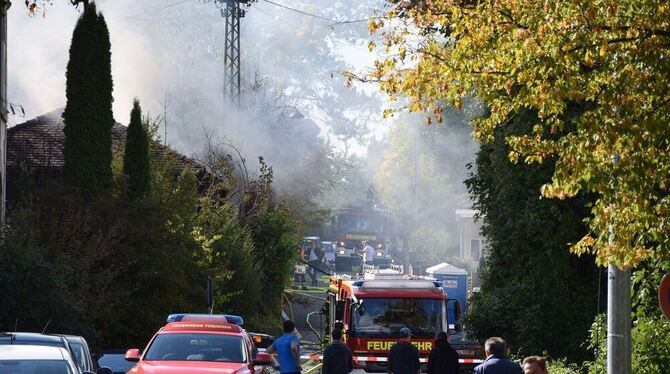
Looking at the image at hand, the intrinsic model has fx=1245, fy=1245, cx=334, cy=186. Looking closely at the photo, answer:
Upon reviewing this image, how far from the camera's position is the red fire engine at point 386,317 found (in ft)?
90.6

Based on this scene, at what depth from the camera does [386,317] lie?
28188 mm

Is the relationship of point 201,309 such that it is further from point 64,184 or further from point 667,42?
point 667,42

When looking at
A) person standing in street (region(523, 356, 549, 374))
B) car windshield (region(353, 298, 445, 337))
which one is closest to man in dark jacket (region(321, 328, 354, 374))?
person standing in street (region(523, 356, 549, 374))

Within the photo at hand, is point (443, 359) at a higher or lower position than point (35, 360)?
higher

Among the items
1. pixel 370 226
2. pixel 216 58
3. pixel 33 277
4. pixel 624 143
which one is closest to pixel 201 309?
pixel 33 277

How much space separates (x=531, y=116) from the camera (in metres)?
27.3

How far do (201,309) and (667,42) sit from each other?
22.3m

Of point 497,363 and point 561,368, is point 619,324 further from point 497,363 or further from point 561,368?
point 561,368

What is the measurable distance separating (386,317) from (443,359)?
32.0ft

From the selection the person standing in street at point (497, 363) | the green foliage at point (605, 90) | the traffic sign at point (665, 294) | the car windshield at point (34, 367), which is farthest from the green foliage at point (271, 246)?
the traffic sign at point (665, 294)

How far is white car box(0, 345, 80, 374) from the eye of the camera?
42.8 feet

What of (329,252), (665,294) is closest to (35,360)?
(665,294)

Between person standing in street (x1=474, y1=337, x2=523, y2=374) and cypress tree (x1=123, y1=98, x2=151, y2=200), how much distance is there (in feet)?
68.5

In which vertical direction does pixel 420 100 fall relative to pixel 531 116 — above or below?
below
